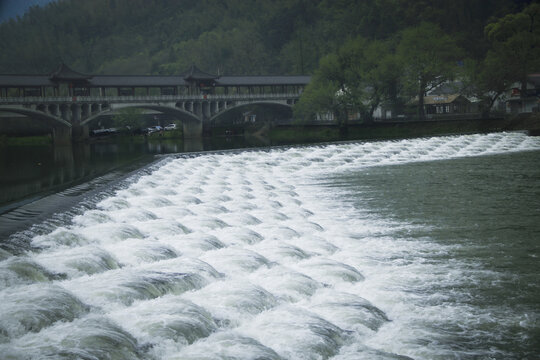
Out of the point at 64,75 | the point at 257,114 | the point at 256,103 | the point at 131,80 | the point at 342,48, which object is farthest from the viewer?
the point at 257,114

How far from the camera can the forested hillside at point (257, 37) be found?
10156cm

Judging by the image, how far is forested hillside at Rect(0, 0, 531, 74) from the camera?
102 meters

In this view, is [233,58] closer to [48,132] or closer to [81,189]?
[48,132]

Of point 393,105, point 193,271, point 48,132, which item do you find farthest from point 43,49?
point 193,271

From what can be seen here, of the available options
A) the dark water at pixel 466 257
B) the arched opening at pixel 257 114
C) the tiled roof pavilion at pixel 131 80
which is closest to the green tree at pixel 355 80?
the arched opening at pixel 257 114

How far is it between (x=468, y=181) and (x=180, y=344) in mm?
18373

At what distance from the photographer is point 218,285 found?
928 cm

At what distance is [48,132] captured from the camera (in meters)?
79.9

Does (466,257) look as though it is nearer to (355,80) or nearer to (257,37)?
(355,80)

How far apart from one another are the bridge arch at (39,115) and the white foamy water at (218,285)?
174 feet

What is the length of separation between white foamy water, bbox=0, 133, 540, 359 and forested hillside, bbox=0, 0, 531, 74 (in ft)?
188

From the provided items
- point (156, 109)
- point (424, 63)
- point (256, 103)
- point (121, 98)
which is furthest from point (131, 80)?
point (424, 63)

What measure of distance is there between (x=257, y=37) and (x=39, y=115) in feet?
279

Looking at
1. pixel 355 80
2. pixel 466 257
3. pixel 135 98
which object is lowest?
pixel 466 257
